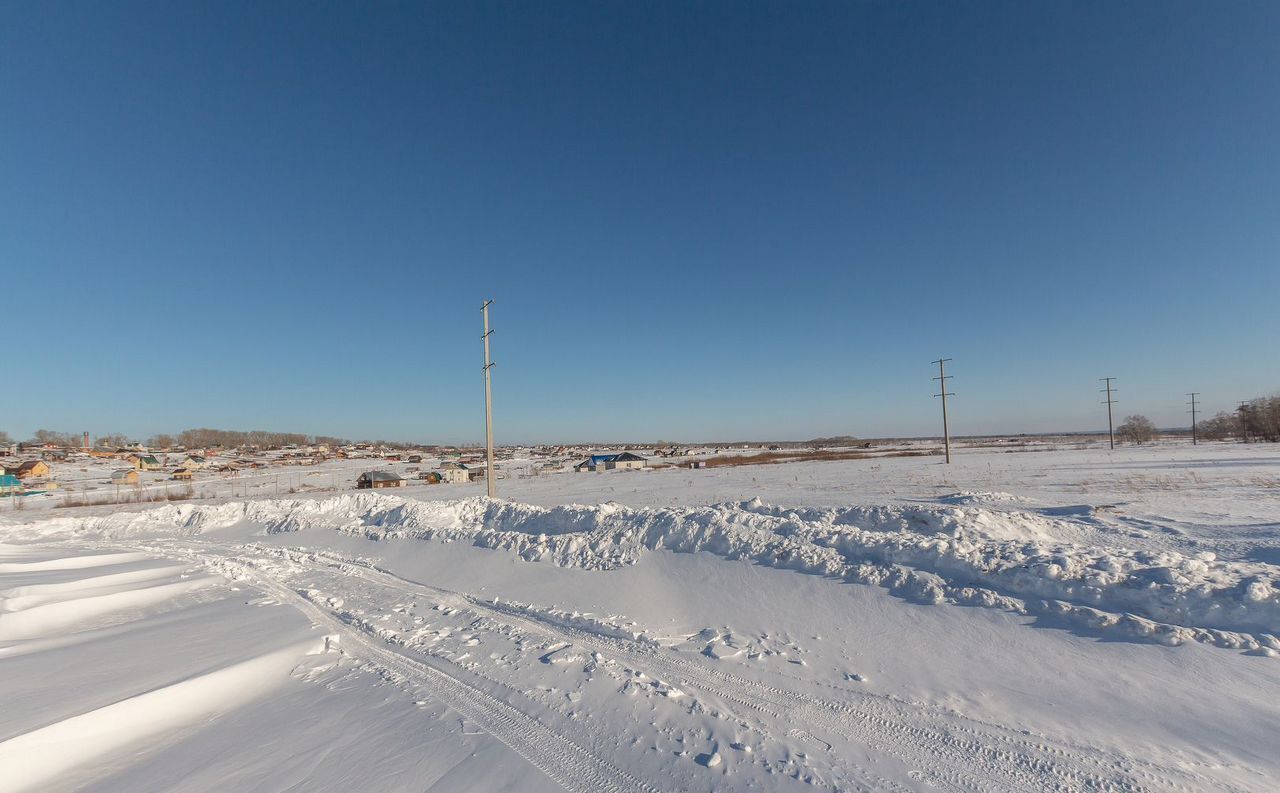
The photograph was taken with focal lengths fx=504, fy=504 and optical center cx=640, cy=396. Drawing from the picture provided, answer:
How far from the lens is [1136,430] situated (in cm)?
7800

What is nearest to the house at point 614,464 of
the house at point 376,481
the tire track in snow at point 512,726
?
the house at point 376,481

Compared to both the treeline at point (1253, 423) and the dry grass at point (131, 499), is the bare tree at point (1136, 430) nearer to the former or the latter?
the treeline at point (1253, 423)

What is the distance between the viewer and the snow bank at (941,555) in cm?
610

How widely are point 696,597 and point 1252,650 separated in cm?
647

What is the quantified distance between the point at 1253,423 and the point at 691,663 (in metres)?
96.8

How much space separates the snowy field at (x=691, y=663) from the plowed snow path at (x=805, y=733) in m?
0.03

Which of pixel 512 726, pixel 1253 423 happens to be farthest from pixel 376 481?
pixel 1253 423

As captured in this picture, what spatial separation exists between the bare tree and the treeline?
5927 millimetres

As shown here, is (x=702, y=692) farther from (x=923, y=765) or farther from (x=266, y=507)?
(x=266, y=507)

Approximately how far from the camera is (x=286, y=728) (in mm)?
4961

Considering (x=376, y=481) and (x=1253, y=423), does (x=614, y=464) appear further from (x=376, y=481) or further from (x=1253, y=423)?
(x=1253, y=423)

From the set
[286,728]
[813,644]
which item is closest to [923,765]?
[813,644]

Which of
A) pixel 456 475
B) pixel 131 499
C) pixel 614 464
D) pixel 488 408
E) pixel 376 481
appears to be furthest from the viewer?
pixel 614 464

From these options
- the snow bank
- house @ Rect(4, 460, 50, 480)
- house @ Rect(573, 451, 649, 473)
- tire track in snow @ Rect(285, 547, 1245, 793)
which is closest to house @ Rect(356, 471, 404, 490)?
house @ Rect(573, 451, 649, 473)
